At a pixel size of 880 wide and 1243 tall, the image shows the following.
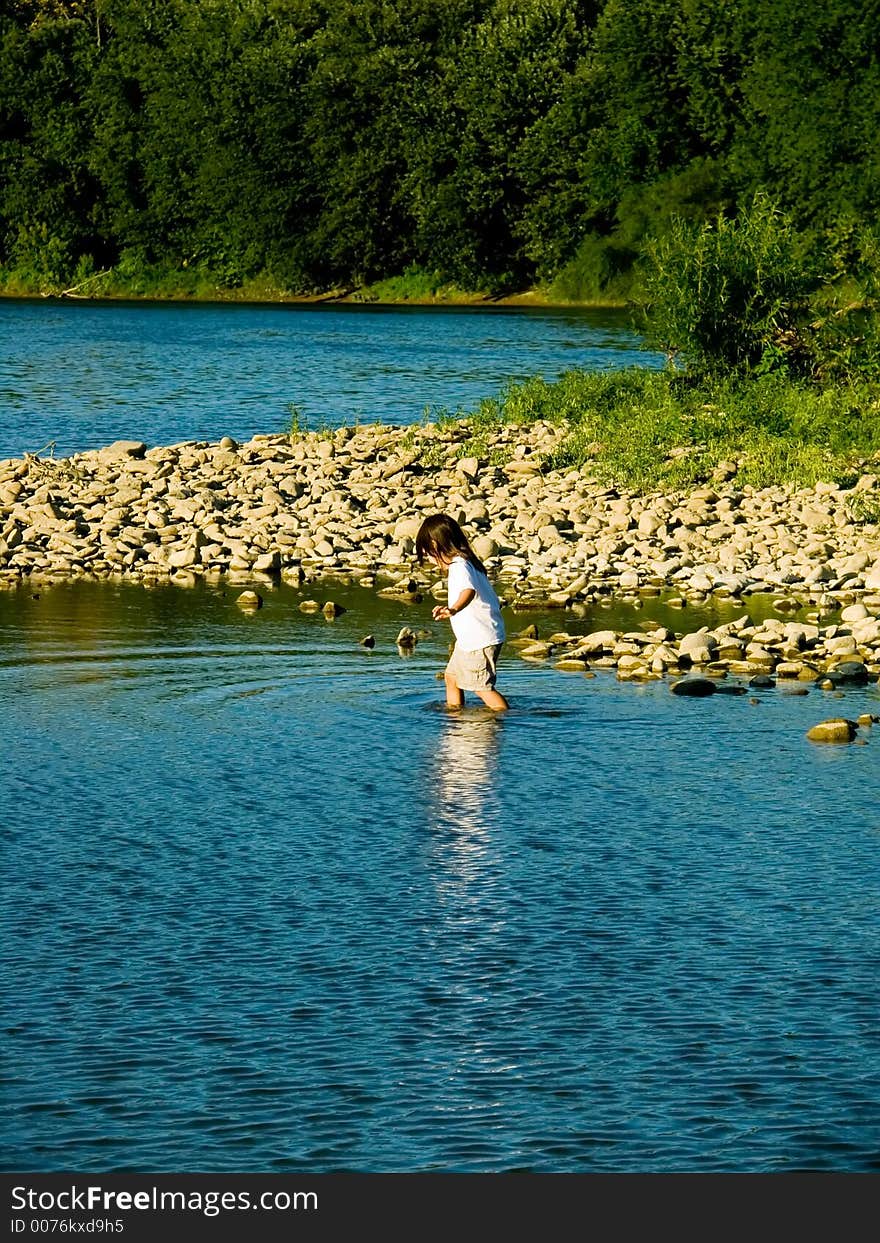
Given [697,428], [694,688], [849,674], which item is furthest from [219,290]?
[694,688]

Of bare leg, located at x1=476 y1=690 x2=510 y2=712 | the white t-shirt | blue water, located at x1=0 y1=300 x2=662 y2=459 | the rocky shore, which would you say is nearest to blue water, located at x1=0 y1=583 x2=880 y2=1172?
bare leg, located at x1=476 y1=690 x2=510 y2=712

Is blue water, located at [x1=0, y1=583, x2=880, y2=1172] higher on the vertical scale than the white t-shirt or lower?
lower

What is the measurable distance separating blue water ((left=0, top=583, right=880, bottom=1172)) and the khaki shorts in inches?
8.1

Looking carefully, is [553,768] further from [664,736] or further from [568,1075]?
[568,1075]

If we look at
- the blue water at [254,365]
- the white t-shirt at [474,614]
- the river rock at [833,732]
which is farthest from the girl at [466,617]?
the blue water at [254,365]

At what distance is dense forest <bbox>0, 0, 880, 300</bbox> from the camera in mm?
74625

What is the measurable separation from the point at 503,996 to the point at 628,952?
0.72m

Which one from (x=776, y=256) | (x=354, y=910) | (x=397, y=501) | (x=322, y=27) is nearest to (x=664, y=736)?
(x=354, y=910)

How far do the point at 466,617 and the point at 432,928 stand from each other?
4450mm

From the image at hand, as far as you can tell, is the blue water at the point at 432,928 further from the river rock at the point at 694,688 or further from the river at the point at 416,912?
the river rock at the point at 694,688

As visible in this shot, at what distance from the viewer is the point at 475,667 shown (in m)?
12.6

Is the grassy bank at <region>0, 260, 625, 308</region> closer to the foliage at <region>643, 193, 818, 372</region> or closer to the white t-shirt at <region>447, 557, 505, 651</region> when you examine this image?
the foliage at <region>643, 193, 818, 372</region>

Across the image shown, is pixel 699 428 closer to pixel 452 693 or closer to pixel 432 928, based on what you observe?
pixel 452 693

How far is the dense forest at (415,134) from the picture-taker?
245 ft
